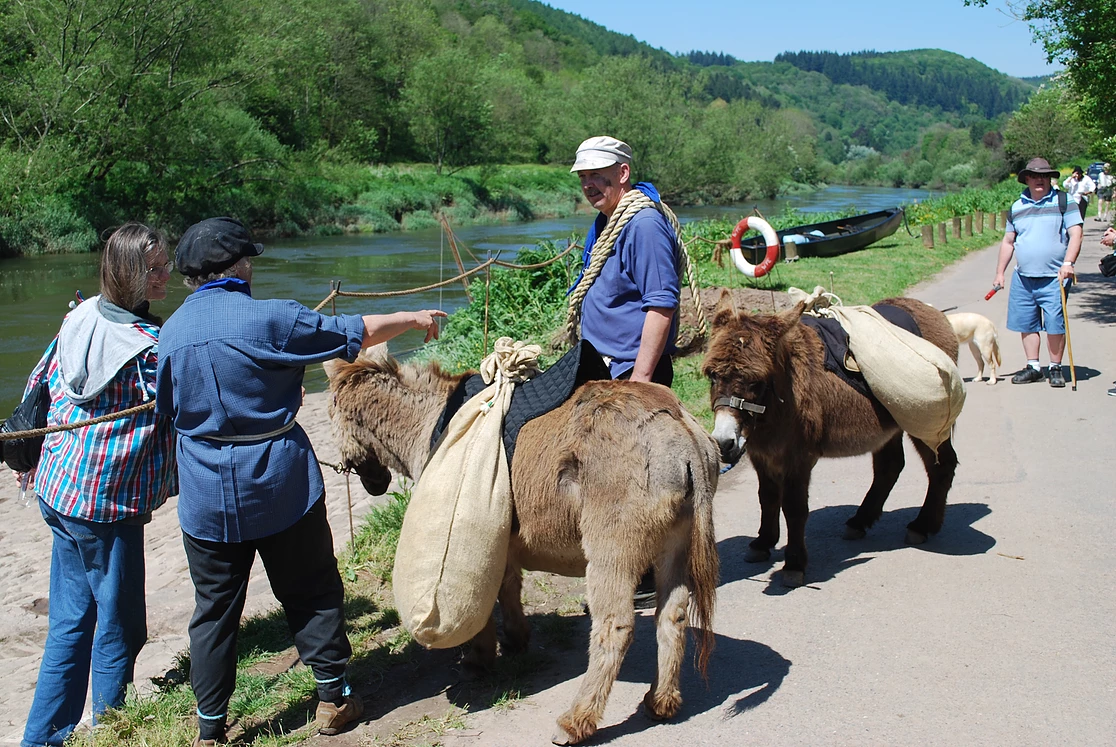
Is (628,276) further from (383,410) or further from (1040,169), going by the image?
(1040,169)

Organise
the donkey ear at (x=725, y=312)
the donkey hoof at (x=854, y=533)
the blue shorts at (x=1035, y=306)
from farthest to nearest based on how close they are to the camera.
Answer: the blue shorts at (x=1035, y=306) < the donkey hoof at (x=854, y=533) < the donkey ear at (x=725, y=312)

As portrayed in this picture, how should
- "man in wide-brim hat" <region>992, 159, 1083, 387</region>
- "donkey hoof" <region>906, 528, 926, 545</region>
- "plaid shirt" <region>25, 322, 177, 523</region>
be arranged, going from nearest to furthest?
"plaid shirt" <region>25, 322, 177, 523</region>
"donkey hoof" <region>906, 528, 926, 545</region>
"man in wide-brim hat" <region>992, 159, 1083, 387</region>

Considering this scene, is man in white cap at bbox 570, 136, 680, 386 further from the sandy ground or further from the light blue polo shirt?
the light blue polo shirt

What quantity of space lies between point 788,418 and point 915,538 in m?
1.37

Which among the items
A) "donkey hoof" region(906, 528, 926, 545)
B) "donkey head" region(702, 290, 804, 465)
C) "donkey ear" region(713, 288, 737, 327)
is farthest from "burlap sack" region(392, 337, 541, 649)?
"donkey hoof" region(906, 528, 926, 545)

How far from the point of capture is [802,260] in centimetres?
2098

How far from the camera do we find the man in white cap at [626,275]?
4035 mm

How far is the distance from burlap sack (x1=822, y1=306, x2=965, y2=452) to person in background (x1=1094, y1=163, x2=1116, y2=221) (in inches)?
772

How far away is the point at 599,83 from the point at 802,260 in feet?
166

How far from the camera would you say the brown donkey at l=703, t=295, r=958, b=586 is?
183 inches

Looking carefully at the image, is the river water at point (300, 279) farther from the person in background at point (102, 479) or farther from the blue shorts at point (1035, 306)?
the person in background at point (102, 479)

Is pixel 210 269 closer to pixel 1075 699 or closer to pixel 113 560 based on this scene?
pixel 113 560

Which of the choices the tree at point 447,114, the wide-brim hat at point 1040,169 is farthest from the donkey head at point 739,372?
the tree at point 447,114

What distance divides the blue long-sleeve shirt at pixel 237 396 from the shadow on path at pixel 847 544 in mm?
2813
